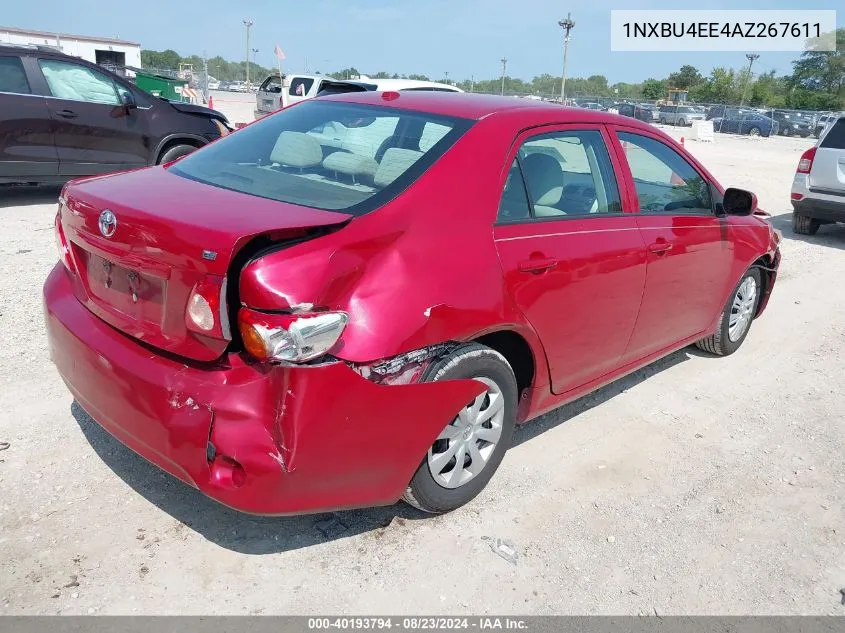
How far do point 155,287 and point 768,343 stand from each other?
4.88 m

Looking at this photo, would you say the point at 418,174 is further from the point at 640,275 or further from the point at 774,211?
the point at 774,211

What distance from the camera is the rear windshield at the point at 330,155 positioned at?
279cm

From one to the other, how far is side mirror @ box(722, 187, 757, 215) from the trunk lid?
294 cm

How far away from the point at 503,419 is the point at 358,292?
105 centimetres

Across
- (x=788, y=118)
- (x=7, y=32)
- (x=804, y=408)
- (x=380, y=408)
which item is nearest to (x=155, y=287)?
(x=380, y=408)

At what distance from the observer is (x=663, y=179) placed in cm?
414

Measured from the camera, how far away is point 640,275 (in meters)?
3.71

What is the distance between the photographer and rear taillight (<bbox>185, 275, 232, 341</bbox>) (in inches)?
90.4

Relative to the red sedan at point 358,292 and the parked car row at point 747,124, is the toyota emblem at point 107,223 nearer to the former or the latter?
the red sedan at point 358,292

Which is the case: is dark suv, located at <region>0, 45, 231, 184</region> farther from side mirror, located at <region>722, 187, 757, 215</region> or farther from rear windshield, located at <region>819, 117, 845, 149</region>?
rear windshield, located at <region>819, 117, 845, 149</region>

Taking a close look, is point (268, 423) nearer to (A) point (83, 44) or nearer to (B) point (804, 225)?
(B) point (804, 225)

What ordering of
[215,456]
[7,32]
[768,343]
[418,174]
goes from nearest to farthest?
[215,456] < [418,174] < [768,343] < [7,32]

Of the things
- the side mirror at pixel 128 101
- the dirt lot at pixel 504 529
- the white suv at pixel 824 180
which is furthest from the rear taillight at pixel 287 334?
the white suv at pixel 824 180

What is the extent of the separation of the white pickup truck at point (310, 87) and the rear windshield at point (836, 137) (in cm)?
819
